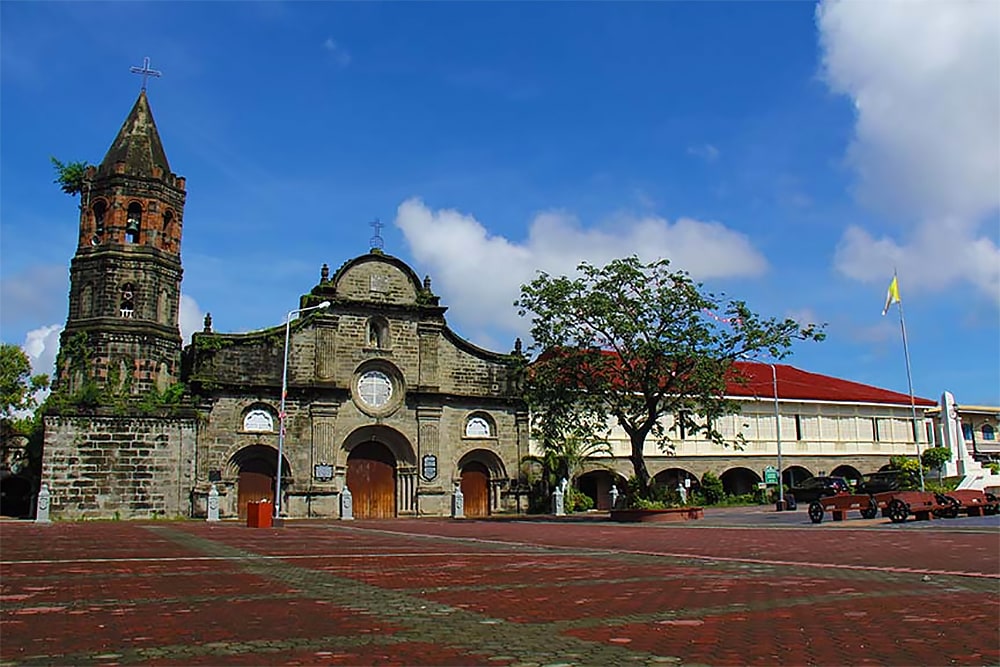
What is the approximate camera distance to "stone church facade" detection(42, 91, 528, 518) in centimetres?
3491

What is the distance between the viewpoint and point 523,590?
10.4 metres

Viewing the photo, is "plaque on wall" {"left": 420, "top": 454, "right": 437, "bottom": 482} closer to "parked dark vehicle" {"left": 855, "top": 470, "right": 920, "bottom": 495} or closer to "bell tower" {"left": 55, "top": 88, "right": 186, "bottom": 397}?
"bell tower" {"left": 55, "top": 88, "right": 186, "bottom": 397}

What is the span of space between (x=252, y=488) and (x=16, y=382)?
43.5 feet

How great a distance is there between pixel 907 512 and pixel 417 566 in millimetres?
16631

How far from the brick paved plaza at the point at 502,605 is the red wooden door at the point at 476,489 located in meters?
24.1

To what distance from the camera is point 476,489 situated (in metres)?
42.2

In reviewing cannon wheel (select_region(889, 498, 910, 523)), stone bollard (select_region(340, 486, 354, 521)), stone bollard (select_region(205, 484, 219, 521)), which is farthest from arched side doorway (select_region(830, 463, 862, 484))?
stone bollard (select_region(205, 484, 219, 521))

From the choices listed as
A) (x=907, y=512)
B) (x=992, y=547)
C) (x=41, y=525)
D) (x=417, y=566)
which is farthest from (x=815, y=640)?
(x=41, y=525)

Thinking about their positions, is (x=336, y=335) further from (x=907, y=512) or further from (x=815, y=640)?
(x=815, y=640)

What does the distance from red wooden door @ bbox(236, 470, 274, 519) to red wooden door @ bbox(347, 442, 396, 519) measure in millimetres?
3628

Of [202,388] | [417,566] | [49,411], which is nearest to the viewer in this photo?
[417,566]

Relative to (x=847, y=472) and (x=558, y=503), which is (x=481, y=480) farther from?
(x=847, y=472)

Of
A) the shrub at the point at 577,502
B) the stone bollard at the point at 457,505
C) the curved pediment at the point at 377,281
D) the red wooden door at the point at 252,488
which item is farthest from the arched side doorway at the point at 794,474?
the red wooden door at the point at 252,488

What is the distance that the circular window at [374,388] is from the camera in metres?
40.5
